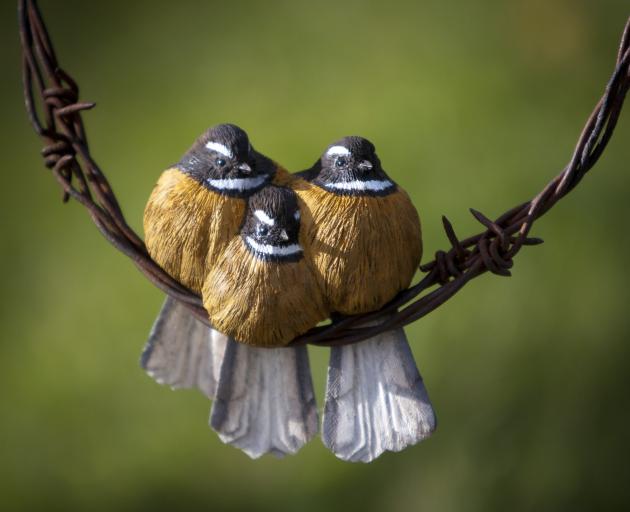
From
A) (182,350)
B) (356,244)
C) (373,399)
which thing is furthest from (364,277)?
(182,350)

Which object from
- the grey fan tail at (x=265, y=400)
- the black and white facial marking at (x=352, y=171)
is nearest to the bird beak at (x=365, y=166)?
the black and white facial marking at (x=352, y=171)

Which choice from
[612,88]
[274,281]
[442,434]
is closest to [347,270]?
[274,281]

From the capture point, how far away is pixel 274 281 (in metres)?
0.91

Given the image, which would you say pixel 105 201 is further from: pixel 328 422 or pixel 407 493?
pixel 407 493

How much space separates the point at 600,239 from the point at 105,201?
833mm

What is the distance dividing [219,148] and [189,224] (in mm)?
75

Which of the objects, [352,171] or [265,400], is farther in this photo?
[265,400]

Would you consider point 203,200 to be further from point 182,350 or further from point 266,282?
point 182,350

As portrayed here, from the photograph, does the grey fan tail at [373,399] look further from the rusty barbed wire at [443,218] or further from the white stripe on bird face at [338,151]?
the white stripe on bird face at [338,151]

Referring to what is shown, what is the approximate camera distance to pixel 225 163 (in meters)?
0.93

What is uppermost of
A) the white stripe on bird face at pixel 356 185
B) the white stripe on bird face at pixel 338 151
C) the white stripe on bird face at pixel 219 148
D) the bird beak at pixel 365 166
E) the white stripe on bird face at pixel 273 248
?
the white stripe on bird face at pixel 219 148

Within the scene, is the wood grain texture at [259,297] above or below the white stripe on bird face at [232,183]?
below

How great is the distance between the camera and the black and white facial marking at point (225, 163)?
3.05 ft

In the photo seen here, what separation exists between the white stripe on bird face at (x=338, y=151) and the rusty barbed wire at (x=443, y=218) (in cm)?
11
